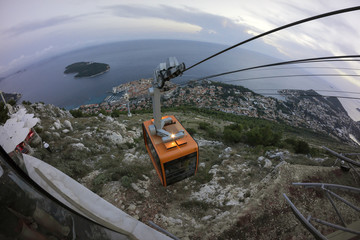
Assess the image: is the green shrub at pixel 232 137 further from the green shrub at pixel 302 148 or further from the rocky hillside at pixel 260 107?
the rocky hillside at pixel 260 107

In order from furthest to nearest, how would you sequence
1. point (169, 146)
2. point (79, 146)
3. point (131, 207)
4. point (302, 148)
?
1. point (302, 148)
2. point (79, 146)
3. point (131, 207)
4. point (169, 146)

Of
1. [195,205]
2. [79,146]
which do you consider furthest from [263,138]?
[79,146]

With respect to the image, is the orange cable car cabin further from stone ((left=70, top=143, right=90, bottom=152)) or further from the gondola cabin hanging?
stone ((left=70, top=143, right=90, bottom=152))

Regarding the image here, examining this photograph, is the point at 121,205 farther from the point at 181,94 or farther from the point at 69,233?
the point at 181,94

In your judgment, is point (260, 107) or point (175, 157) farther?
point (260, 107)

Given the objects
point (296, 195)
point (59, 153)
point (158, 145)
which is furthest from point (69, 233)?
point (59, 153)

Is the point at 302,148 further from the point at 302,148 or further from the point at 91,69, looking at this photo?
the point at 91,69

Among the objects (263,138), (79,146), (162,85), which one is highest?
(162,85)

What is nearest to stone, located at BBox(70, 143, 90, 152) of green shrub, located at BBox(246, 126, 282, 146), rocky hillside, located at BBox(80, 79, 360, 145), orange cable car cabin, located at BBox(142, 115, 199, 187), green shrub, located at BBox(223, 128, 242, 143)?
orange cable car cabin, located at BBox(142, 115, 199, 187)
